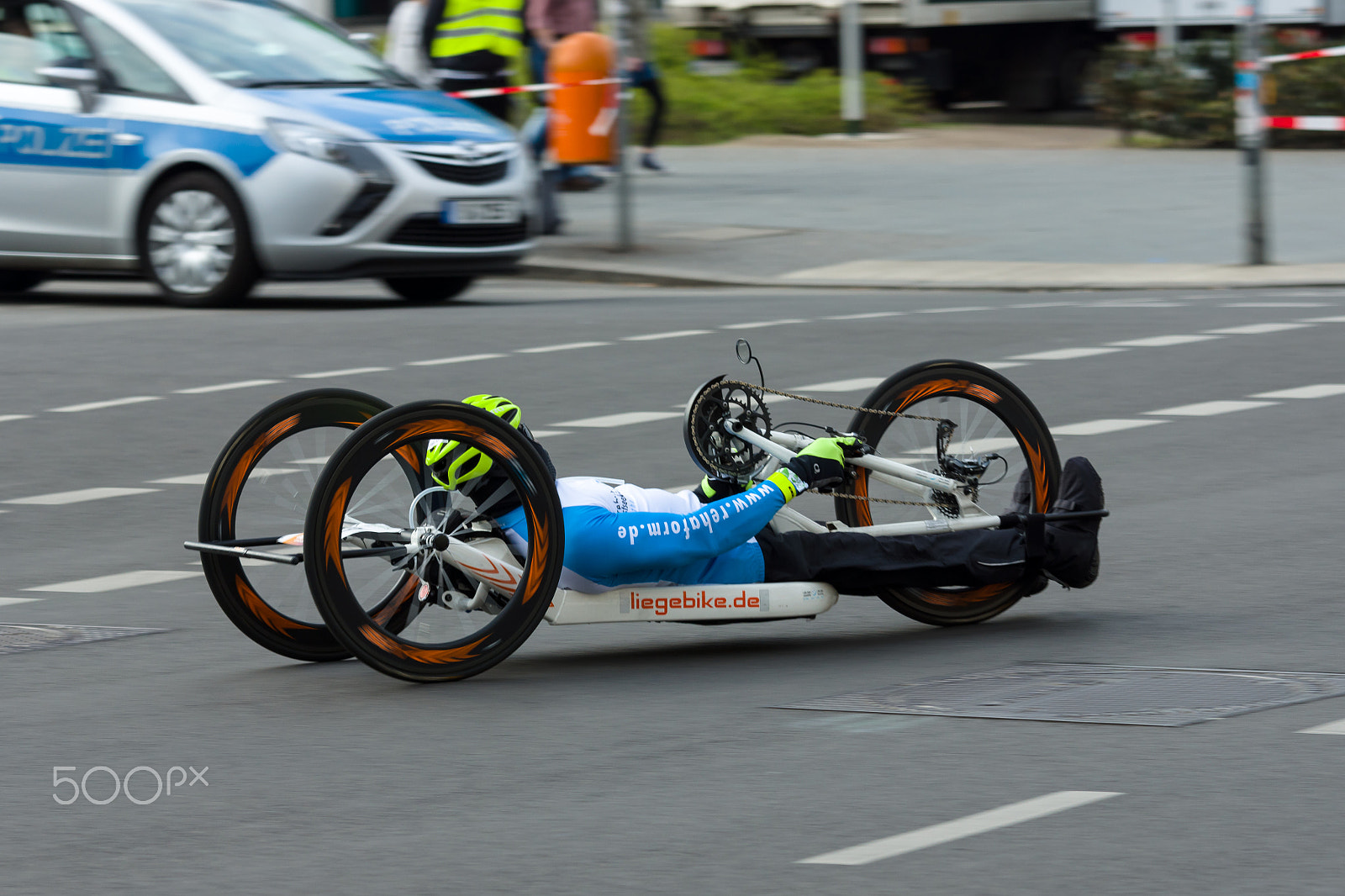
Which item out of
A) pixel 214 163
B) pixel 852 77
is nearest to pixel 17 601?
pixel 214 163

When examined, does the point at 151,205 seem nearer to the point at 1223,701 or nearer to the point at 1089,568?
the point at 1089,568

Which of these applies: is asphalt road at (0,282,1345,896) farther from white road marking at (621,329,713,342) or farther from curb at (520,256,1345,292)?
curb at (520,256,1345,292)

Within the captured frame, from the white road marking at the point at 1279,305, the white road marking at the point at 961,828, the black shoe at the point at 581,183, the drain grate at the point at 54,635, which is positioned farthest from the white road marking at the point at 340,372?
the black shoe at the point at 581,183

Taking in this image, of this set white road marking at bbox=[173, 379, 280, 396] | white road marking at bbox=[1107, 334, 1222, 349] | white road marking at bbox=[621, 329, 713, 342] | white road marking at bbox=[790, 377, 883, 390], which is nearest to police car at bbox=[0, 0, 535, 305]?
white road marking at bbox=[621, 329, 713, 342]

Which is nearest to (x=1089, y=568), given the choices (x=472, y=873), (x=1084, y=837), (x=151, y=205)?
Result: (x=1084, y=837)

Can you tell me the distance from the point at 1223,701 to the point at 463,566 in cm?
197

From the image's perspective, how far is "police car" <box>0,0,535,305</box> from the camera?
15.2 metres

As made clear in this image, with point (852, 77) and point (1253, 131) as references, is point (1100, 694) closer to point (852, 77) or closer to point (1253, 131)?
point (1253, 131)

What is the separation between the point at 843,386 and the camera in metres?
12.0

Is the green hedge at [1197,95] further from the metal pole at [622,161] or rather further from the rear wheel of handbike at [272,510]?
the rear wheel of handbike at [272,510]

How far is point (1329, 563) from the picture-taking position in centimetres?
785

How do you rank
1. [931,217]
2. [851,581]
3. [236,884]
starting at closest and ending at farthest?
[236,884], [851,581], [931,217]

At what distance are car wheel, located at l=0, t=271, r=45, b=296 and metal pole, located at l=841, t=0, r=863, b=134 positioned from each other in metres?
14.1

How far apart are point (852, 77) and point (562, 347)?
16589 millimetres
